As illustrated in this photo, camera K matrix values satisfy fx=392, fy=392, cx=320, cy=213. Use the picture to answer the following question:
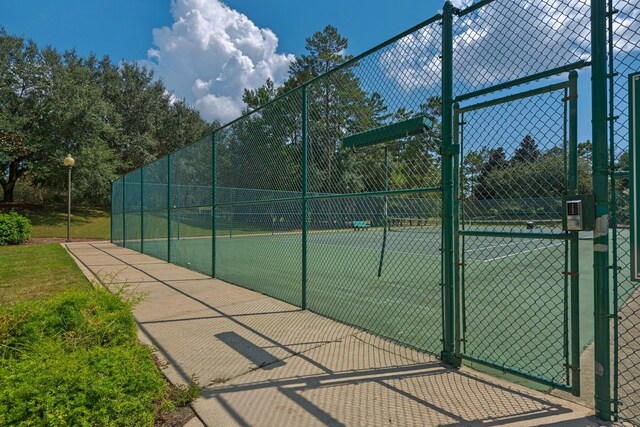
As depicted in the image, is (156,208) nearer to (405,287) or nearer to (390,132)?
(405,287)

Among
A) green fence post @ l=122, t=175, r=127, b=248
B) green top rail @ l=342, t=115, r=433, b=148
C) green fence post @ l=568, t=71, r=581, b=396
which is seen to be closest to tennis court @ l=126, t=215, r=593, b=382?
green fence post @ l=568, t=71, r=581, b=396

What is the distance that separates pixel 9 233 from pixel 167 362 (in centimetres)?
1726

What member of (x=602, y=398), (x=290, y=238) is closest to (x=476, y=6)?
(x=602, y=398)

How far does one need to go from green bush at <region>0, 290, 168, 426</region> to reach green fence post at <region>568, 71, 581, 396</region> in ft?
8.68

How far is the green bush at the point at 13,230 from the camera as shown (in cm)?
1611

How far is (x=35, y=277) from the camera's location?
7.84 meters

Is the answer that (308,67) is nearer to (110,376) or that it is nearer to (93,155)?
(93,155)

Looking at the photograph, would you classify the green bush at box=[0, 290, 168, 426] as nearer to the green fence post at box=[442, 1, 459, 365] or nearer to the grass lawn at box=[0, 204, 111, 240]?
the green fence post at box=[442, 1, 459, 365]

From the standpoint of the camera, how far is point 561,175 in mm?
2723

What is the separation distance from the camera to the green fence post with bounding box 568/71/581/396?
2.55 meters

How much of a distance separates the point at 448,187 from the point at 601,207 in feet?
3.81

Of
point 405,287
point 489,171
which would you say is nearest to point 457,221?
point 489,171

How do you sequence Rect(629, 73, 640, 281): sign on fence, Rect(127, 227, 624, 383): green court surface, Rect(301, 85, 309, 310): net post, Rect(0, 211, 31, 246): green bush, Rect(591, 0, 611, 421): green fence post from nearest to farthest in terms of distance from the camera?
Rect(629, 73, 640, 281): sign on fence, Rect(591, 0, 611, 421): green fence post, Rect(127, 227, 624, 383): green court surface, Rect(301, 85, 309, 310): net post, Rect(0, 211, 31, 246): green bush

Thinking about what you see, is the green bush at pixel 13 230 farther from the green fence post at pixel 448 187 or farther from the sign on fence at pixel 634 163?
the sign on fence at pixel 634 163
